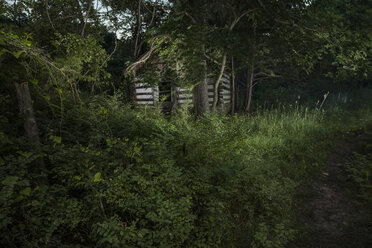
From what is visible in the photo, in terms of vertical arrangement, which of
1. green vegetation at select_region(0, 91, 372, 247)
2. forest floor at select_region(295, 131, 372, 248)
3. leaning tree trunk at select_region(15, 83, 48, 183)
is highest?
leaning tree trunk at select_region(15, 83, 48, 183)

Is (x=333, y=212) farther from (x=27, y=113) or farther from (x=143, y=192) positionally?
(x=27, y=113)

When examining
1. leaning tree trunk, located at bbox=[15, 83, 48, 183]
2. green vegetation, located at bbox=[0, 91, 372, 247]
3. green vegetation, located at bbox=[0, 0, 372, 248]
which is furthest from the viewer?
leaning tree trunk, located at bbox=[15, 83, 48, 183]

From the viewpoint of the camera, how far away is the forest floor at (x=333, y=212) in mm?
3337

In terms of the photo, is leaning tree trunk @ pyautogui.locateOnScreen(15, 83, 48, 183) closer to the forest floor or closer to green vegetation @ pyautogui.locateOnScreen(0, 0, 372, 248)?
Answer: green vegetation @ pyautogui.locateOnScreen(0, 0, 372, 248)

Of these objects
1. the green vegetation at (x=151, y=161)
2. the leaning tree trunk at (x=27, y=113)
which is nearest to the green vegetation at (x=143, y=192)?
the green vegetation at (x=151, y=161)

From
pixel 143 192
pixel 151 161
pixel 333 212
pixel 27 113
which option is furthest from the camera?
pixel 333 212

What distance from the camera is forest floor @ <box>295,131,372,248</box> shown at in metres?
3.34

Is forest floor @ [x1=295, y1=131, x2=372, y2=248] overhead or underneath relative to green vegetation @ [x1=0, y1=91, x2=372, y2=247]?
underneath

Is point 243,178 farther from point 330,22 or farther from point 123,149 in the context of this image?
point 330,22

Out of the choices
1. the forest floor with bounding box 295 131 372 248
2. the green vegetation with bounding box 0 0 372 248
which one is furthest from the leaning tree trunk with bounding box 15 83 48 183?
the forest floor with bounding box 295 131 372 248

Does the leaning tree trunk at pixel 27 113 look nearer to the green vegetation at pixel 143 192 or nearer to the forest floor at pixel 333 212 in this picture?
the green vegetation at pixel 143 192

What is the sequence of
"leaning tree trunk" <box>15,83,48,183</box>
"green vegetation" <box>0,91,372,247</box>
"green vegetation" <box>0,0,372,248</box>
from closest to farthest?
"green vegetation" <box>0,91,372,247</box>
"green vegetation" <box>0,0,372,248</box>
"leaning tree trunk" <box>15,83,48,183</box>

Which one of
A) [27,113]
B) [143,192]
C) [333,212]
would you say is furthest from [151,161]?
[333,212]

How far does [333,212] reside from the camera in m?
4.05
